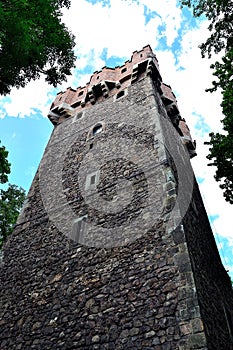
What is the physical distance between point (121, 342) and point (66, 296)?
74.1 inches

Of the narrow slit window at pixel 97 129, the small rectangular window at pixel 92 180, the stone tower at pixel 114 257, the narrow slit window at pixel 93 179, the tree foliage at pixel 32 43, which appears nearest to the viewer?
the stone tower at pixel 114 257

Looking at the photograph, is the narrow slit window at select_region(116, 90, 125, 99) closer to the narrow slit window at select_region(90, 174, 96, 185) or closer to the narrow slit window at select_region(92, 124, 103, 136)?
the narrow slit window at select_region(92, 124, 103, 136)

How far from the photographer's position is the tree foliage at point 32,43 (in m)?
6.28

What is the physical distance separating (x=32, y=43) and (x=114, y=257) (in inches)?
200

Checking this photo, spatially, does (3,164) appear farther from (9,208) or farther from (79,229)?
(9,208)

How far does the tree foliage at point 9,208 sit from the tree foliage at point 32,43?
851 centimetres

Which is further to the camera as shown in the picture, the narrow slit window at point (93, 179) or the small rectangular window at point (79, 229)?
the narrow slit window at point (93, 179)

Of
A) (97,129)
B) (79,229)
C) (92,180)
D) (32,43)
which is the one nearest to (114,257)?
(79,229)

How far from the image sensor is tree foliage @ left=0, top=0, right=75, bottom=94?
6281 millimetres

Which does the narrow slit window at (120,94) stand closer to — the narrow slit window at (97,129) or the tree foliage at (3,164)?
the narrow slit window at (97,129)

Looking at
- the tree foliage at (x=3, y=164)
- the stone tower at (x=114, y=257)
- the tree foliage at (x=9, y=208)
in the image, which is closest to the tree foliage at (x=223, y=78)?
the stone tower at (x=114, y=257)

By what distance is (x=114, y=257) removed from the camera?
22.6ft

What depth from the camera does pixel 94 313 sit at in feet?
20.1

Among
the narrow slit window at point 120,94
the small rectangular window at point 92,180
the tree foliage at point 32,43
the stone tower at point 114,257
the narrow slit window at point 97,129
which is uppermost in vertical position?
the narrow slit window at point 120,94
